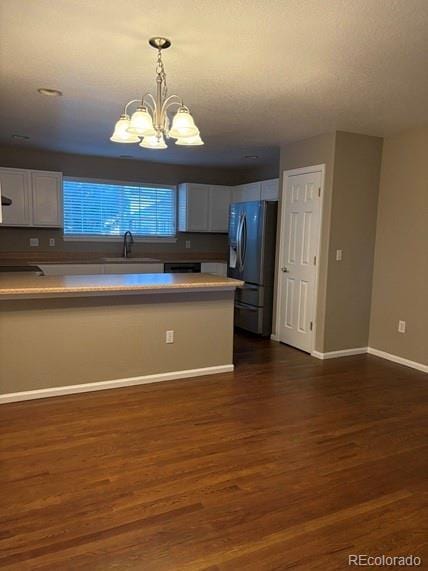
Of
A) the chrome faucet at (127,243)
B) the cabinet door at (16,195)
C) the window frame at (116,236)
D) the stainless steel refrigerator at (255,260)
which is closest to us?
the stainless steel refrigerator at (255,260)

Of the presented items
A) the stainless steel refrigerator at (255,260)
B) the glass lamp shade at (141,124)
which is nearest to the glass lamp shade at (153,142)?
the glass lamp shade at (141,124)

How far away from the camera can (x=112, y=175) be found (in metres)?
6.46

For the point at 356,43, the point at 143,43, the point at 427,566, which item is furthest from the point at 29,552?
the point at 356,43

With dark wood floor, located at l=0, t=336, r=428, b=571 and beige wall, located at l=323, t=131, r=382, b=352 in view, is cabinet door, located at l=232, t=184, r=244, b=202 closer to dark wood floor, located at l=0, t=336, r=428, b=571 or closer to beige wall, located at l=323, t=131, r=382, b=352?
beige wall, located at l=323, t=131, r=382, b=352

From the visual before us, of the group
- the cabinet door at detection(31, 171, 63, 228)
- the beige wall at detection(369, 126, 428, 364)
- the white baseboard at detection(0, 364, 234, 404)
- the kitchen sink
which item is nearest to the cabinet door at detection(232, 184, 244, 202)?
the kitchen sink

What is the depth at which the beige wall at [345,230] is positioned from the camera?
448 centimetres

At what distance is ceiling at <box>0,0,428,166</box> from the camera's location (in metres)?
2.09

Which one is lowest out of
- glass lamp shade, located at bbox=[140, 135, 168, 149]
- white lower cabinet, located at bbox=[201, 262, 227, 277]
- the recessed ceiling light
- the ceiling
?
white lower cabinet, located at bbox=[201, 262, 227, 277]

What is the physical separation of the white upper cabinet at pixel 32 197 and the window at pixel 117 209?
1.29 ft

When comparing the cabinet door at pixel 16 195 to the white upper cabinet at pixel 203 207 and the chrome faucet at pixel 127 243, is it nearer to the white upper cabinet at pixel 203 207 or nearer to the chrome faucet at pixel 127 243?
the chrome faucet at pixel 127 243

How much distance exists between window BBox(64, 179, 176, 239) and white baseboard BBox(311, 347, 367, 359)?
3.36m

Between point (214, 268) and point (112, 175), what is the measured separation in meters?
2.10

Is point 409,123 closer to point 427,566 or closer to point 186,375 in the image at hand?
point 186,375

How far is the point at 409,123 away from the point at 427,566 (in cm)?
369
